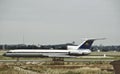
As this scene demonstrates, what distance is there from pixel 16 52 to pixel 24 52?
214 cm

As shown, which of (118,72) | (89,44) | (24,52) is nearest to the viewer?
(118,72)

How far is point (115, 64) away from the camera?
7.28 meters

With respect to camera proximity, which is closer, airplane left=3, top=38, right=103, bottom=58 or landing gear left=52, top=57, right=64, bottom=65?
landing gear left=52, top=57, right=64, bottom=65

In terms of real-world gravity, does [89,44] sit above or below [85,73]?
above

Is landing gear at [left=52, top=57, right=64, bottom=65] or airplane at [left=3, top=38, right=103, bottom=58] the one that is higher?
airplane at [left=3, top=38, right=103, bottom=58]

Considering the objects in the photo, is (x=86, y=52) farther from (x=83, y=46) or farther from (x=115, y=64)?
(x=115, y=64)

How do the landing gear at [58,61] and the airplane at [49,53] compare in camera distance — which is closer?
the landing gear at [58,61]

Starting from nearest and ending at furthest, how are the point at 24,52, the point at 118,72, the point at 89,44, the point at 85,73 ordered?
the point at 118,72 → the point at 85,73 → the point at 24,52 → the point at 89,44

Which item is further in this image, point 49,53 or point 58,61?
point 49,53

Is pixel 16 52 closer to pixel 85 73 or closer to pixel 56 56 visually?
pixel 56 56

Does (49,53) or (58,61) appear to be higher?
(49,53)

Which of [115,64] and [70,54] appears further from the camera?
[70,54]

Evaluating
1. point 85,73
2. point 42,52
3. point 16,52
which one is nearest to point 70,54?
point 42,52

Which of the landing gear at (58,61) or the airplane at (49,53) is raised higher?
the airplane at (49,53)
